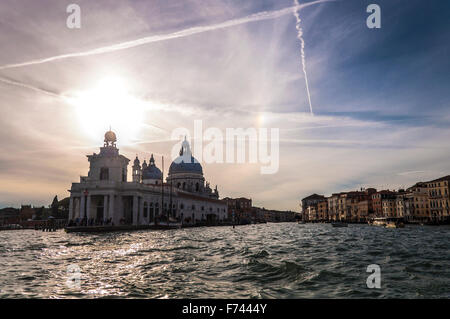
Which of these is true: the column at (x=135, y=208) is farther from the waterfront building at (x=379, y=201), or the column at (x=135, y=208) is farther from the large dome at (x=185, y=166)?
the waterfront building at (x=379, y=201)

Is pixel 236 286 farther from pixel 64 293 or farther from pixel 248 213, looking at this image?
pixel 248 213

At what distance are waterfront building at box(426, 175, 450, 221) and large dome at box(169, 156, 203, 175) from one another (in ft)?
202

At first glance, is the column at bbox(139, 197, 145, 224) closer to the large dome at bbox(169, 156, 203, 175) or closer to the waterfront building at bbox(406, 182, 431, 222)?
the large dome at bbox(169, 156, 203, 175)

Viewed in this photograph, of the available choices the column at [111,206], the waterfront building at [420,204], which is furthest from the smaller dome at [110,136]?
the waterfront building at [420,204]

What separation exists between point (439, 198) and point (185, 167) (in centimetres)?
6629

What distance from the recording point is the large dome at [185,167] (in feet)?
345

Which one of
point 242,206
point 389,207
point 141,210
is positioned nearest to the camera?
point 141,210

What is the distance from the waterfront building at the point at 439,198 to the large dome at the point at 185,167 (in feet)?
202

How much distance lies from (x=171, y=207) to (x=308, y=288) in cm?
6651

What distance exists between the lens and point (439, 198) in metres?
74.4

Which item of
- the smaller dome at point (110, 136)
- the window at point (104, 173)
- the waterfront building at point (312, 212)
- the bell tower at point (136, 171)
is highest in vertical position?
the smaller dome at point (110, 136)

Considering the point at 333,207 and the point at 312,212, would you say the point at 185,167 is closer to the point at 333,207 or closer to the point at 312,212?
the point at 333,207

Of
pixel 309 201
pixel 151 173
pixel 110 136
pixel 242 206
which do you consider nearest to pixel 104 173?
pixel 110 136
